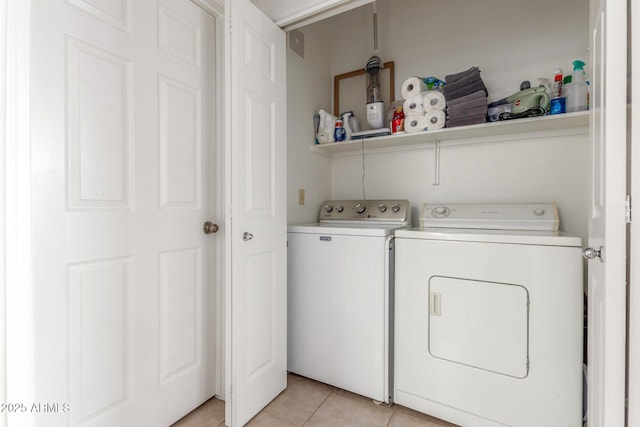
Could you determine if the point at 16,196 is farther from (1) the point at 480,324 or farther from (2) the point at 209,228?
(1) the point at 480,324

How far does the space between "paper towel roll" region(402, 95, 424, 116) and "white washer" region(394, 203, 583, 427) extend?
0.82 meters

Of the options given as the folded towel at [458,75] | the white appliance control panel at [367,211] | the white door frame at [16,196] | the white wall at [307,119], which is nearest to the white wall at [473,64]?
the white wall at [307,119]

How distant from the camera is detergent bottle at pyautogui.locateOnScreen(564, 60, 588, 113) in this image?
63.2 inches

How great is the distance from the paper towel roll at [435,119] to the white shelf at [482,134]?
0.04 m

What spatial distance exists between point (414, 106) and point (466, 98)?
0.30 metres

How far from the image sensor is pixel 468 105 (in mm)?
1818

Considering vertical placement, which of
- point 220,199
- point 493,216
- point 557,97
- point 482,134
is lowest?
point 493,216

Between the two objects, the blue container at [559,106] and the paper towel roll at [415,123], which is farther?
the paper towel roll at [415,123]

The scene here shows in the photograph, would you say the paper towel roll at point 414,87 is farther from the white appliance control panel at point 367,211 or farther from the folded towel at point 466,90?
the white appliance control panel at point 367,211

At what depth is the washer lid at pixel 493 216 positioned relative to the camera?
1703mm
